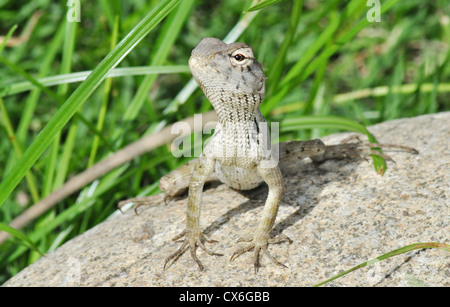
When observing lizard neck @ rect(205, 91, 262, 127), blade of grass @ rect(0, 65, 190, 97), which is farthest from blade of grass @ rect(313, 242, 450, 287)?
blade of grass @ rect(0, 65, 190, 97)

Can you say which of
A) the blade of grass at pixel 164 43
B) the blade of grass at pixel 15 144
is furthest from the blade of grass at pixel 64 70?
the blade of grass at pixel 164 43

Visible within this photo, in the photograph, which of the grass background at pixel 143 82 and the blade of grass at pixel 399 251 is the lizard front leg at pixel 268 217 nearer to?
the blade of grass at pixel 399 251

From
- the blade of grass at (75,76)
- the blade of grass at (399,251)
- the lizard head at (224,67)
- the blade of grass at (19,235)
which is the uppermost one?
the lizard head at (224,67)

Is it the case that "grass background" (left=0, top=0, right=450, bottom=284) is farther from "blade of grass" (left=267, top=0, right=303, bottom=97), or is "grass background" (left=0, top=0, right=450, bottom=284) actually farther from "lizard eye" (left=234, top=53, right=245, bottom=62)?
"lizard eye" (left=234, top=53, right=245, bottom=62)

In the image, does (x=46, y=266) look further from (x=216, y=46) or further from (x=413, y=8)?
(x=413, y=8)

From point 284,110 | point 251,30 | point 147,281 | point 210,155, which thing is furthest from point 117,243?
point 251,30

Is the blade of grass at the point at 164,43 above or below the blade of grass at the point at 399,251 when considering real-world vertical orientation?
above

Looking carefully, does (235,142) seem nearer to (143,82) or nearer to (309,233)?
(309,233)
